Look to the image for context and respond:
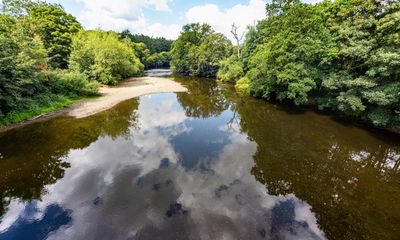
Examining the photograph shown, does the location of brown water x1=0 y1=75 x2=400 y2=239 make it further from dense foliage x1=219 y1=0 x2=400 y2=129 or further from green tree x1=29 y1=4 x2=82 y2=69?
green tree x1=29 y1=4 x2=82 y2=69

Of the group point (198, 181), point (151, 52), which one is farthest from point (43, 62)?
point (151, 52)

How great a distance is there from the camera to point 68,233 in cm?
586

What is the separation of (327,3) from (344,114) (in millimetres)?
10024

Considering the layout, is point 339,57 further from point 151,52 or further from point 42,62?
point 151,52

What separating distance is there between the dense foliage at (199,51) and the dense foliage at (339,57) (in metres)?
23.2

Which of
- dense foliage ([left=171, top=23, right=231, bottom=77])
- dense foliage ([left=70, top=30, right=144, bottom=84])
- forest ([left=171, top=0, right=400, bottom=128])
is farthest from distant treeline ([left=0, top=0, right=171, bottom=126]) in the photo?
forest ([left=171, top=0, right=400, bottom=128])

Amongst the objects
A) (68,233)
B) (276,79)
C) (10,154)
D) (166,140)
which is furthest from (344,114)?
(10,154)

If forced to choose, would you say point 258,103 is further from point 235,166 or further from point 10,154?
point 10,154

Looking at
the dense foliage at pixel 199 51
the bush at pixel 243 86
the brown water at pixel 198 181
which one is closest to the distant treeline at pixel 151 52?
the dense foliage at pixel 199 51

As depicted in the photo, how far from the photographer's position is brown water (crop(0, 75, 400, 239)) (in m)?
6.14

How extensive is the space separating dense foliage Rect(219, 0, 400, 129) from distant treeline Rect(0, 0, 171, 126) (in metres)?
18.9

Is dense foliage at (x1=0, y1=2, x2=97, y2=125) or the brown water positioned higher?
dense foliage at (x1=0, y1=2, x2=97, y2=125)

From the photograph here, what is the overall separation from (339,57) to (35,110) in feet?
76.9

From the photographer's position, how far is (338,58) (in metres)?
16.0
